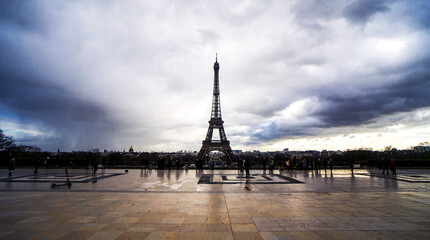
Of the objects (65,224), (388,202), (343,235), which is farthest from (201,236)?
(388,202)

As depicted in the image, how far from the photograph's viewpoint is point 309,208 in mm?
8180

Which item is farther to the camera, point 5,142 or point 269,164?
point 5,142

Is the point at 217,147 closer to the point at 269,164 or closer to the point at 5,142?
the point at 269,164

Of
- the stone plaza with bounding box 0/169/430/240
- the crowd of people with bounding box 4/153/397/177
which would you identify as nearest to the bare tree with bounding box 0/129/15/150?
the crowd of people with bounding box 4/153/397/177

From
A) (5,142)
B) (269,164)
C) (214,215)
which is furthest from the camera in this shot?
(5,142)

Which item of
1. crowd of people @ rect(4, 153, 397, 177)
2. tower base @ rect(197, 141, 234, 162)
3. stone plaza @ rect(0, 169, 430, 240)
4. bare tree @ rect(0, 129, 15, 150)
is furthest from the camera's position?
tower base @ rect(197, 141, 234, 162)

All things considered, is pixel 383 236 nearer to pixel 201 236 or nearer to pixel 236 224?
pixel 236 224

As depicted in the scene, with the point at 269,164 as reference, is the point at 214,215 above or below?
below

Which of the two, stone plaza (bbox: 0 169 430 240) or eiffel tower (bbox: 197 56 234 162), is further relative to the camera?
eiffel tower (bbox: 197 56 234 162)

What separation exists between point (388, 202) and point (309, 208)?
12.6 ft

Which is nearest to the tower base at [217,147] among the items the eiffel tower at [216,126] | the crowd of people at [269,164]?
the eiffel tower at [216,126]

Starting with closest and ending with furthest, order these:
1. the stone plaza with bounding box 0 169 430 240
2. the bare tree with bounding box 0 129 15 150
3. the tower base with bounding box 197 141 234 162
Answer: the stone plaza with bounding box 0 169 430 240
the bare tree with bounding box 0 129 15 150
the tower base with bounding box 197 141 234 162

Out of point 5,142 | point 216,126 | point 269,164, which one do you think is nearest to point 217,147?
point 216,126

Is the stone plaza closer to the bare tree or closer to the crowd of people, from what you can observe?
the crowd of people
